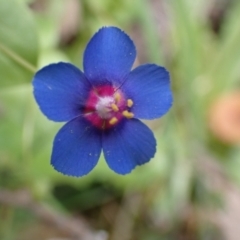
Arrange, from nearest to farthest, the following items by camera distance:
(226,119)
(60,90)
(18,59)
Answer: (60,90) < (18,59) < (226,119)

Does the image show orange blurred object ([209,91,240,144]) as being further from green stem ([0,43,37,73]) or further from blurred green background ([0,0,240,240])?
green stem ([0,43,37,73])

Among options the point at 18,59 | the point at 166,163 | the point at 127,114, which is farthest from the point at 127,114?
the point at 166,163

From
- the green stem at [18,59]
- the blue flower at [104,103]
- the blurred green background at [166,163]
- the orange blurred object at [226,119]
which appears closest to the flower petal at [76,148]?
the blue flower at [104,103]

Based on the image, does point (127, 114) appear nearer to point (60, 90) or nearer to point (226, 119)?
point (60, 90)

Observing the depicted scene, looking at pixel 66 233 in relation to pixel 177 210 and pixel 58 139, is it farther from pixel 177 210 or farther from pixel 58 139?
pixel 58 139

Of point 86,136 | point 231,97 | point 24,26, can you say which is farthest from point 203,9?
point 86,136
